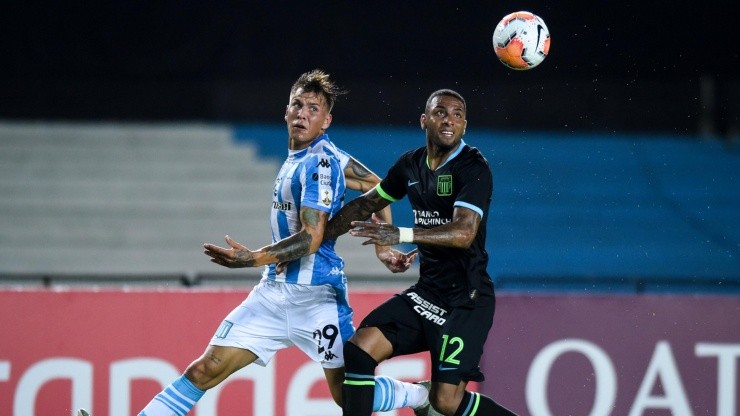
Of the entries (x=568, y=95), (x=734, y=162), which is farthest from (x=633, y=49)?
(x=734, y=162)

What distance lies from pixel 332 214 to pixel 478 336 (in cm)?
111

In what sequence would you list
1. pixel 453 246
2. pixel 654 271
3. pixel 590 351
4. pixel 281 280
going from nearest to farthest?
1. pixel 453 246
2. pixel 281 280
3. pixel 590 351
4. pixel 654 271

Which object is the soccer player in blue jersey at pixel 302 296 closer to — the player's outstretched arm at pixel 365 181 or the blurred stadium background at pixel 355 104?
the player's outstretched arm at pixel 365 181

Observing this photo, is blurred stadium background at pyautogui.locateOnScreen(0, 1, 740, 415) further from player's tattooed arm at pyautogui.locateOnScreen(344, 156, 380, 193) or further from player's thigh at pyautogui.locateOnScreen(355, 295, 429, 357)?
player's thigh at pyautogui.locateOnScreen(355, 295, 429, 357)

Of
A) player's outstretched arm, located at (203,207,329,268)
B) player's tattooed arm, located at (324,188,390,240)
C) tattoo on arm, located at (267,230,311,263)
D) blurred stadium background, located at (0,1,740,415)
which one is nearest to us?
player's outstretched arm, located at (203,207,329,268)

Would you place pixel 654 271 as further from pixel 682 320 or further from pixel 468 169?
pixel 468 169

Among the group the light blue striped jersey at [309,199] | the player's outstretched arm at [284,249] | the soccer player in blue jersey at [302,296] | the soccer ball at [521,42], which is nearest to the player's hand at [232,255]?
the player's outstretched arm at [284,249]

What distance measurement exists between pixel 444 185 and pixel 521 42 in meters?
1.15

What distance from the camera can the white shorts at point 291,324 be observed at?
20.2 feet

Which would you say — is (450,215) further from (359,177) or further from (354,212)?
(359,177)

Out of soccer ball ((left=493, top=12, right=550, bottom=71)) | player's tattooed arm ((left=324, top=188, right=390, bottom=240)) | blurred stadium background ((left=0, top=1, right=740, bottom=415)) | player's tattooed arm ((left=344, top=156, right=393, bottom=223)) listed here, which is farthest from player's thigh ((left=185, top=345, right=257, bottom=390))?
blurred stadium background ((left=0, top=1, right=740, bottom=415))

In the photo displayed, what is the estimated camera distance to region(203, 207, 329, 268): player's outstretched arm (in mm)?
5641

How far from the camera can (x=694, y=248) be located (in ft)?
46.6

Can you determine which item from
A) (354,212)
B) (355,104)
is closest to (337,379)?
(354,212)
